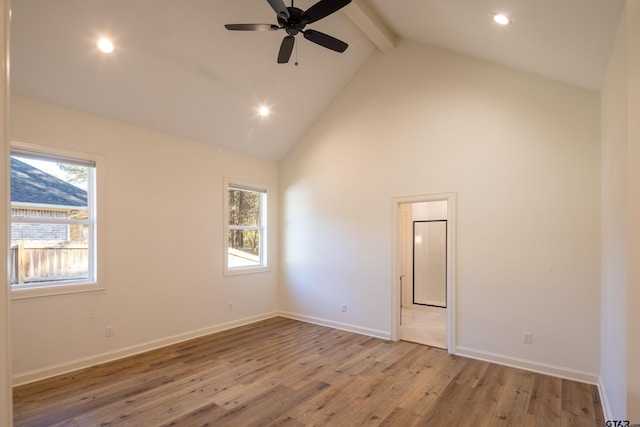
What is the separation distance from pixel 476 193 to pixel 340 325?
2.84 metres

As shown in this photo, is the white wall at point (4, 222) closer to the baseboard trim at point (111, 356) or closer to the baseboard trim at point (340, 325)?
the baseboard trim at point (111, 356)

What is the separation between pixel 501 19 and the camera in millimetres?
2955

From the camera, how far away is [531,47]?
3207 millimetres

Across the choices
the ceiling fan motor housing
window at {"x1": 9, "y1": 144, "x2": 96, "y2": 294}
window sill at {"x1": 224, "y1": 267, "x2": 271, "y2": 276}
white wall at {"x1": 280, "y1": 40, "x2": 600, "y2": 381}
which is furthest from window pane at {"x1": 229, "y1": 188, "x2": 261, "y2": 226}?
the ceiling fan motor housing

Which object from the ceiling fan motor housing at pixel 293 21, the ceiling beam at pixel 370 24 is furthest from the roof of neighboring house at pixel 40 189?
the ceiling beam at pixel 370 24

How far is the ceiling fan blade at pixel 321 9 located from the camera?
2.56 metres

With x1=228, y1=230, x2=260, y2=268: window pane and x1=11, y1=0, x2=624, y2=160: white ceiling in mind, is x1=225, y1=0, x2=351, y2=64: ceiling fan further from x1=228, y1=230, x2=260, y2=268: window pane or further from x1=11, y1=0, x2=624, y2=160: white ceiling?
x1=228, y1=230, x2=260, y2=268: window pane

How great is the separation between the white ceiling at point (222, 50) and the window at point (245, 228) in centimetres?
106

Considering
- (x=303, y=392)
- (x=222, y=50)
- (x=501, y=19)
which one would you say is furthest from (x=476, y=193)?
(x=222, y=50)

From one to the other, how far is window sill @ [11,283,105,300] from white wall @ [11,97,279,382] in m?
0.05

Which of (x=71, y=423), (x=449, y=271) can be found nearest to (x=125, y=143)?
(x=71, y=423)

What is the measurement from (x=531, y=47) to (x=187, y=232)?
463 cm

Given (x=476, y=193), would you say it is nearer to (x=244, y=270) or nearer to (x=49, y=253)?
(x=244, y=270)

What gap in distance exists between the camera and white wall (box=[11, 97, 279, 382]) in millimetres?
3549
